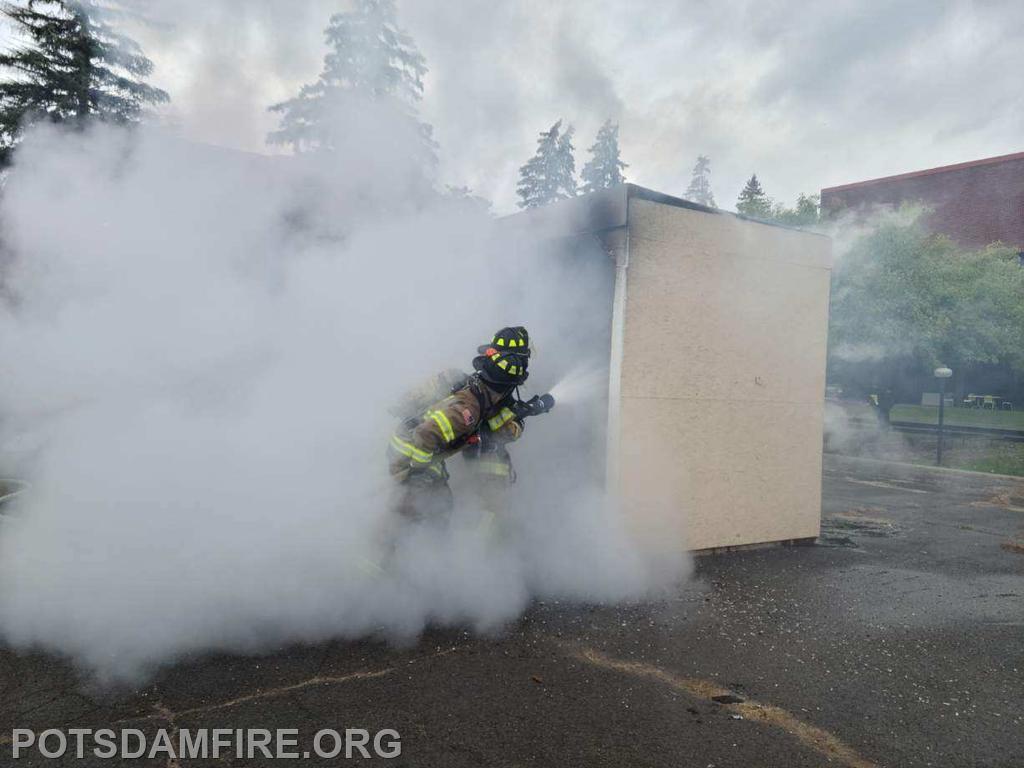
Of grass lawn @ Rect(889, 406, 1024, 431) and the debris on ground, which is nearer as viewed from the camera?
the debris on ground

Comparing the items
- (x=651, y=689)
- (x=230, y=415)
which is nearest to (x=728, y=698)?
(x=651, y=689)

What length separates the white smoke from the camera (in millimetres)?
3803

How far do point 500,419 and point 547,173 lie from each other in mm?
26897

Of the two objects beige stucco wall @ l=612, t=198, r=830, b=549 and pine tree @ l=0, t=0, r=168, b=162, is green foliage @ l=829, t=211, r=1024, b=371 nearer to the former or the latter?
beige stucco wall @ l=612, t=198, r=830, b=549

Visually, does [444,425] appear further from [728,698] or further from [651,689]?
[728,698]

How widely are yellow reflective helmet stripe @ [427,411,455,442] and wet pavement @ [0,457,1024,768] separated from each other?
46.1 inches

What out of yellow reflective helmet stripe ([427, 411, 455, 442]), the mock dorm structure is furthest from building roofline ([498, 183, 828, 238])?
yellow reflective helmet stripe ([427, 411, 455, 442])

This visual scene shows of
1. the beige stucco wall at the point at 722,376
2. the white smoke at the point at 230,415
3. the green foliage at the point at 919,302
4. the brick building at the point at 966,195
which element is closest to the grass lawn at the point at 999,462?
the green foliage at the point at 919,302

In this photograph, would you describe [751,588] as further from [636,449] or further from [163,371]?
[163,371]

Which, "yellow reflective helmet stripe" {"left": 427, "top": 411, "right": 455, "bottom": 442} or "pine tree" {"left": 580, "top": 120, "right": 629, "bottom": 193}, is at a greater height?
"pine tree" {"left": 580, "top": 120, "right": 629, "bottom": 193}

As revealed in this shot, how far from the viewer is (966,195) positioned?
27.6 meters

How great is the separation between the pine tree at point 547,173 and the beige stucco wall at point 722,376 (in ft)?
74.7

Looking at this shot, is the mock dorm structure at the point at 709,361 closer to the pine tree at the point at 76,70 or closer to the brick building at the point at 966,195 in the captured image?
the pine tree at the point at 76,70

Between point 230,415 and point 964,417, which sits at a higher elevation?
point 964,417
